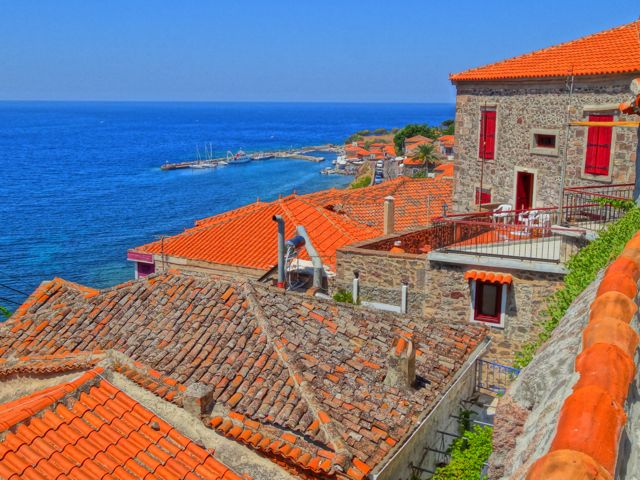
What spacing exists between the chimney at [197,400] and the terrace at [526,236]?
776 cm

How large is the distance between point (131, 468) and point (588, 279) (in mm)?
5092

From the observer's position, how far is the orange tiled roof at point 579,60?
16.6 m

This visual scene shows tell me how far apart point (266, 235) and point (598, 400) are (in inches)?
784

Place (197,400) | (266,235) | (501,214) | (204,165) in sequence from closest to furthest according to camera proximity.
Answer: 1. (197,400)
2. (501,214)
3. (266,235)
4. (204,165)

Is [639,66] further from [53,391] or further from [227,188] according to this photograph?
[227,188]

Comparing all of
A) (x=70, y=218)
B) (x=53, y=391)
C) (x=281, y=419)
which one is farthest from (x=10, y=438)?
(x=70, y=218)

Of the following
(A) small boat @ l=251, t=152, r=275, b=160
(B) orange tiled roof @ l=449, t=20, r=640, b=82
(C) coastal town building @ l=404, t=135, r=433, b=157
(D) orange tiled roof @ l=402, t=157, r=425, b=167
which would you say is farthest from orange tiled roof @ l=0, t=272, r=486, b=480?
(A) small boat @ l=251, t=152, r=275, b=160

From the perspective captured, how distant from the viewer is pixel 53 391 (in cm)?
782

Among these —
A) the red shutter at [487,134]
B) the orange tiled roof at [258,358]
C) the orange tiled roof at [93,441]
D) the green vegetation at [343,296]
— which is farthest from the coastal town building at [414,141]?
the orange tiled roof at [93,441]

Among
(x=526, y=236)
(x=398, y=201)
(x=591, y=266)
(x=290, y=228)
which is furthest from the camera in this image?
(x=398, y=201)

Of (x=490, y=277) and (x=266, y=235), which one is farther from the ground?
(x=490, y=277)

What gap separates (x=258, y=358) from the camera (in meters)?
9.13

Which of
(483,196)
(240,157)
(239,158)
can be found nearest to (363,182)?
(483,196)

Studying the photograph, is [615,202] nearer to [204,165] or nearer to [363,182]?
[363,182]
